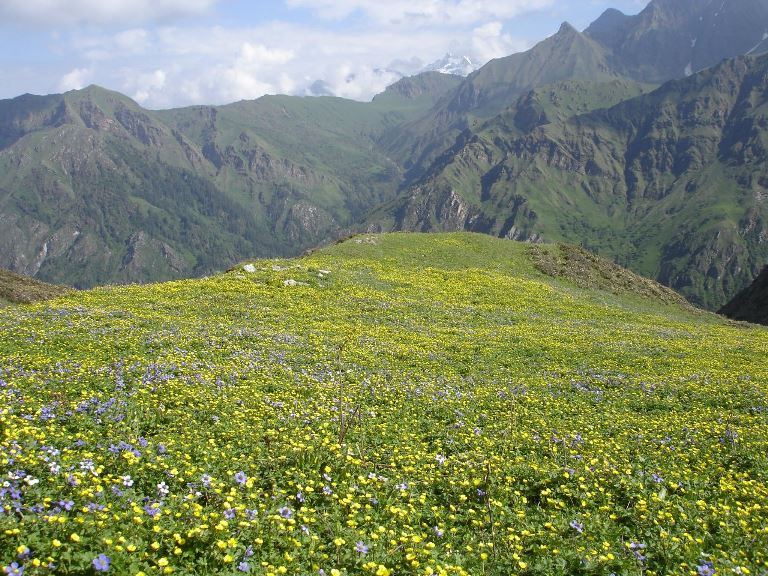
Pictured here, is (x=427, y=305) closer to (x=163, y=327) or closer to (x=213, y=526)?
(x=163, y=327)

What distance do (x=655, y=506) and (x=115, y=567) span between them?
944 centimetres

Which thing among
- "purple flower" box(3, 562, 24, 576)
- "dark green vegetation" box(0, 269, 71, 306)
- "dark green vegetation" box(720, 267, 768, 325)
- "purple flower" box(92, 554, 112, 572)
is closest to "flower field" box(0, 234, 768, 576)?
"purple flower" box(92, 554, 112, 572)

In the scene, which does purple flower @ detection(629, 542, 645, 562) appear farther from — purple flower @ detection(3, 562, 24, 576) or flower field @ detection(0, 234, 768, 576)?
purple flower @ detection(3, 562, 24, 576)

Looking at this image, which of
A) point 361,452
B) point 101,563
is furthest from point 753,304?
point 101,563

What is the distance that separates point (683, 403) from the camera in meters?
19.0

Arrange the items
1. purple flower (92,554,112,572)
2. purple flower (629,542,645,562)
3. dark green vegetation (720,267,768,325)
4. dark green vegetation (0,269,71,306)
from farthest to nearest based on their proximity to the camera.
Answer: dark green vegetation (720,267,768,325) → dark green vegetation (0,269,71,306) → purple flower (629,542,645,562) → purple flower (92,554,112,572)

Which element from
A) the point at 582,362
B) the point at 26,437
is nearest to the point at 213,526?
the point at 26,437

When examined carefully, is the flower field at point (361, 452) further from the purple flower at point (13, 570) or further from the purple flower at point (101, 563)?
the purple flower at point (13, 570)

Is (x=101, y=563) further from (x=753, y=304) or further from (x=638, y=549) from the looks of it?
(x=753, y=304)

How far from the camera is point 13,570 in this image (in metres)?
5.74

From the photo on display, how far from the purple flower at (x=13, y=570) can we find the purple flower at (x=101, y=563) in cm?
72

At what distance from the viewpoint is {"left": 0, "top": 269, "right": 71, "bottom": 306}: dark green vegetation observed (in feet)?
101

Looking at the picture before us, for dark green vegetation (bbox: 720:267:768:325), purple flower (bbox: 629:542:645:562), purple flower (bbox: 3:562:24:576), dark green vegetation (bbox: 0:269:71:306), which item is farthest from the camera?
dark green vegetation (bbox: 720:267:768:325)

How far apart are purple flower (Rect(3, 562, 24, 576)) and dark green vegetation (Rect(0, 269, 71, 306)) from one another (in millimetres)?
29209
